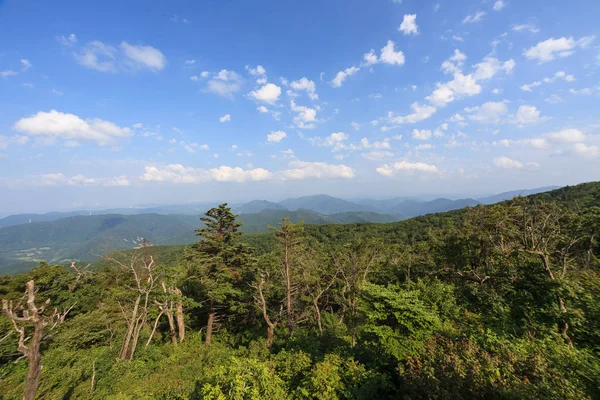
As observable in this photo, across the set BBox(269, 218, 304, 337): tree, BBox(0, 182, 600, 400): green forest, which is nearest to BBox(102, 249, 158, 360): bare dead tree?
BBox(0, 182, 600, 400): green forest

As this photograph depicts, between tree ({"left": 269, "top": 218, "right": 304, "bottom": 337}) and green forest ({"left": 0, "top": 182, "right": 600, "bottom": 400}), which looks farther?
tree ({"left": 269, "top": 218, "right": 304, "bottom": 337})

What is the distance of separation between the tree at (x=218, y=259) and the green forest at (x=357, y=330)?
0.47 ft

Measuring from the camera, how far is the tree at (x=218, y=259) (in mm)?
17328

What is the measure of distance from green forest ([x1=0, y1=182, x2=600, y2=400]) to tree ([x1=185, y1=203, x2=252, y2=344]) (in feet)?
0.47

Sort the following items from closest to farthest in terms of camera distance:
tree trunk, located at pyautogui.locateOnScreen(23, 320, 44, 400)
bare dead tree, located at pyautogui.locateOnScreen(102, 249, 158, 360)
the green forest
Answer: the green forest, tree trunk, located at pyautogui.locateOnScreen(23, 320, 44, 400), bare dead tree, located at pyautogui.locateOnScreen(102, 249, 158, 360)

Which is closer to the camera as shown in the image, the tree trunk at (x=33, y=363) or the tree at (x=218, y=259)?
the tree trunk at (x=33, y=363)

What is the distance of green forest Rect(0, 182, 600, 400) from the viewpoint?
5203mm

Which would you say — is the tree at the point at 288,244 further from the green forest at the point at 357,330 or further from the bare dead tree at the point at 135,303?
the bare dead tree at the point at 135,303

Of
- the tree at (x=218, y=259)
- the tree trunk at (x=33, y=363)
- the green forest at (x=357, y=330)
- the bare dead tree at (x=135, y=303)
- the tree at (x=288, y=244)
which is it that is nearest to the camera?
the green forest at (x=357, y=330)

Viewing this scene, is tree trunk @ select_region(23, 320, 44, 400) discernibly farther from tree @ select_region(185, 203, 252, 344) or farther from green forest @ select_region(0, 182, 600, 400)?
tree @ select_region(185, 203, 252, 344)

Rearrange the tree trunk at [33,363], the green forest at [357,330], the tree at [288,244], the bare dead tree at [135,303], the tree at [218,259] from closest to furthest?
the green forest at [357,330] < the tree trunk at [33,363] < the bare dead tree at [135,303] < the tree at [288,244] < the tree at [218,259]

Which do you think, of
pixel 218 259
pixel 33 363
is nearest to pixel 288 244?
pixel 218 259

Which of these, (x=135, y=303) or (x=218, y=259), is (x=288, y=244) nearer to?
(x=218, y=259)

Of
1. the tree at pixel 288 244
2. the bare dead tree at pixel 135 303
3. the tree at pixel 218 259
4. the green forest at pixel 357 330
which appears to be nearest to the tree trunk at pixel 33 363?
the green forest at pixel 357 330
